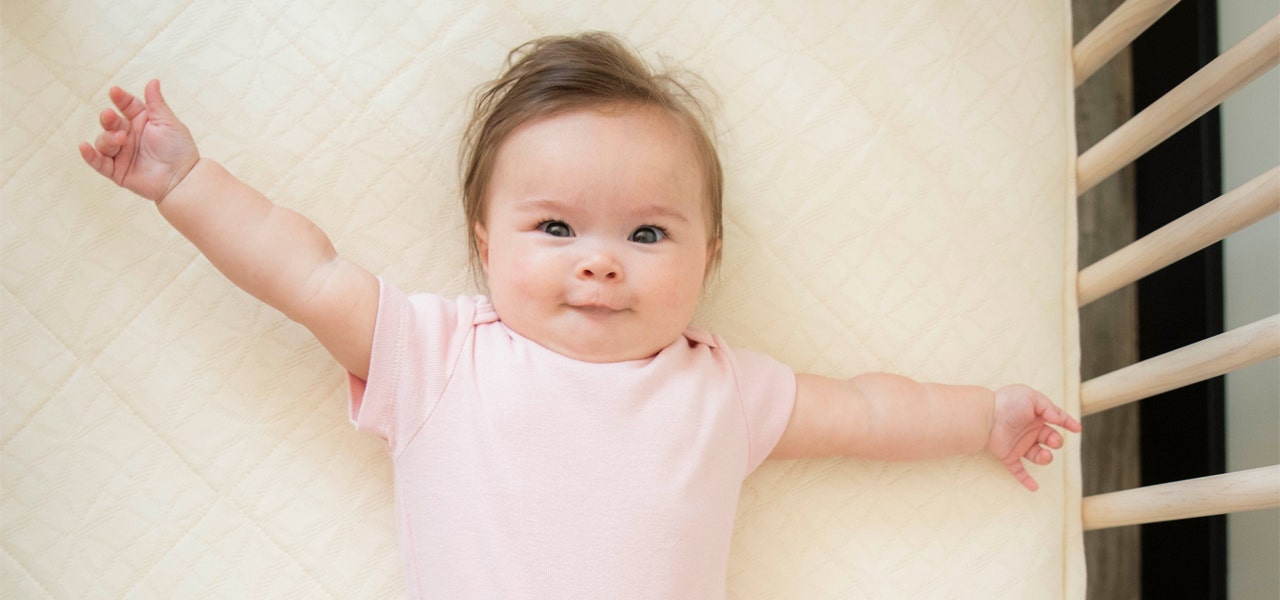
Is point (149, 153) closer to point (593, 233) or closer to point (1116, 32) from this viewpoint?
point (593, 233)

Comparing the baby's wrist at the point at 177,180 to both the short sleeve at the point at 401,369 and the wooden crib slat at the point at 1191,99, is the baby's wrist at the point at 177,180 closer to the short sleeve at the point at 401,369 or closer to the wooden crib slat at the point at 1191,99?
the short sleeve at the point at 401,369

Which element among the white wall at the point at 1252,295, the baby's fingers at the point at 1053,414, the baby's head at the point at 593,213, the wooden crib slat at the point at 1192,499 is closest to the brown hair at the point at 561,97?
the baby's head at the point at 593,213

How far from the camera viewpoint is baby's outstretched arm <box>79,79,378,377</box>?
765 millimetres

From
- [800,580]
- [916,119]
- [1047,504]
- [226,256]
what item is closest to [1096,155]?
[916,119]

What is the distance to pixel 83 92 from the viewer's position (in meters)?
0.89

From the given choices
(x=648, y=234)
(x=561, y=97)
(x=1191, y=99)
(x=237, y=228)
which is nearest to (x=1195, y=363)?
(x=1191, y=99)

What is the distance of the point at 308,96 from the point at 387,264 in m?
0.18

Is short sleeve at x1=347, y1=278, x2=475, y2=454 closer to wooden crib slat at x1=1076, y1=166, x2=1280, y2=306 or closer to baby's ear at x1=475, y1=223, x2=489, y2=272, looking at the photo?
baby's ear at x1=475, y1=223, x2=489, y2=272

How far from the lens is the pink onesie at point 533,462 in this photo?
78 centimetres

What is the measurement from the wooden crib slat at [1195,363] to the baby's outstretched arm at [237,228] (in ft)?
2.33

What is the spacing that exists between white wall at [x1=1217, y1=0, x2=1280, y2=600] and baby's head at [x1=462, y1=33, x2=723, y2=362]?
2.33ft

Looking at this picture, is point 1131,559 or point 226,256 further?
point 1131,559

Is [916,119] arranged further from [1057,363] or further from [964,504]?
[964,504]

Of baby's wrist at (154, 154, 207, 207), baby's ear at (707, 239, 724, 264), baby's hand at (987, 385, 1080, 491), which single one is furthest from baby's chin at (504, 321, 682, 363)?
baby's hand at (987, 385, 1080, 491)
